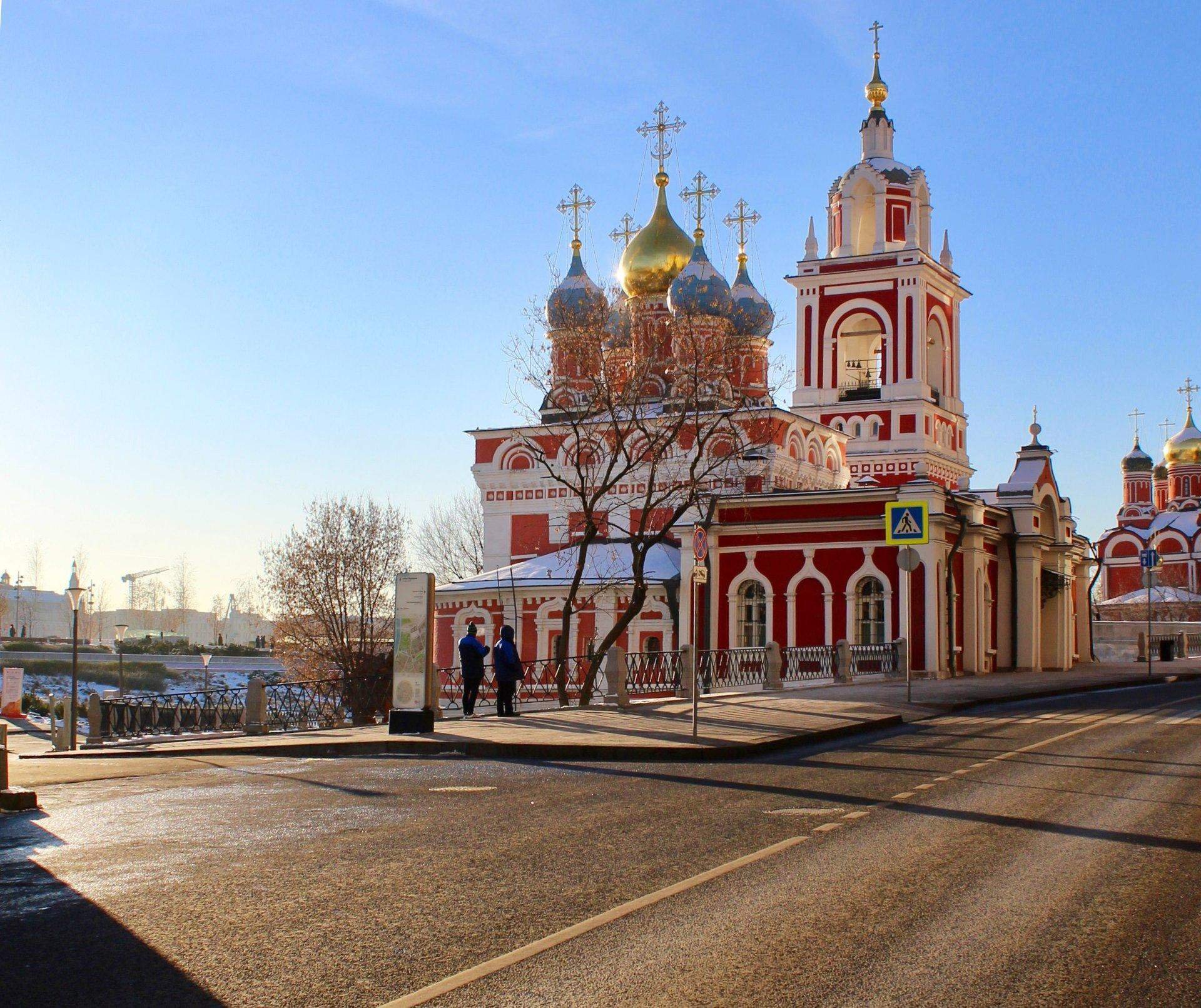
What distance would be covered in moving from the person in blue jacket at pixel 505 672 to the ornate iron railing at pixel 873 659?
38.6 ft

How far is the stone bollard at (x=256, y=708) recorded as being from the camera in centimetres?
2514

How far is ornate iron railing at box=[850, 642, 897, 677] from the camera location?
33.3 metres

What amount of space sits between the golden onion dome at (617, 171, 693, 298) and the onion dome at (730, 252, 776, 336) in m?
2.04

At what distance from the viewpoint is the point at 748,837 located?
9.20m

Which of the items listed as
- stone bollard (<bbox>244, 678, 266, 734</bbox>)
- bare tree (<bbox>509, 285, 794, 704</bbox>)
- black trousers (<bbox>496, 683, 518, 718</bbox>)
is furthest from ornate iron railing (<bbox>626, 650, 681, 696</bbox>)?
stone bollard (<bbox>244, 678, 266, 734</bbox>)

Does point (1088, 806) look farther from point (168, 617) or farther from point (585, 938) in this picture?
point (168, 617)

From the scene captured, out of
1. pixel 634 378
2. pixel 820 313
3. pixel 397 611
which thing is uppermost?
pixel 820 313

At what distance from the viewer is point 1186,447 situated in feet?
→ 317

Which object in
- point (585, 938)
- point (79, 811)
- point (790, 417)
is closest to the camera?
point (585, 938)

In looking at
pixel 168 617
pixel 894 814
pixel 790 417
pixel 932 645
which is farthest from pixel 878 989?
pixel 168 617

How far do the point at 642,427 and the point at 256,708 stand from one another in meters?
9.99

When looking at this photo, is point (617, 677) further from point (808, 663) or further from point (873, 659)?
point (873, 659)

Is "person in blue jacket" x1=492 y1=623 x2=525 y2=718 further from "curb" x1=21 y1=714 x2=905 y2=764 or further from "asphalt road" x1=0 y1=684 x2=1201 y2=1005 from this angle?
"asphalt road" x1=0 y1=684 x2=1201 y2=1005

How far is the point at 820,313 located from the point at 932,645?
1996 centimetres
